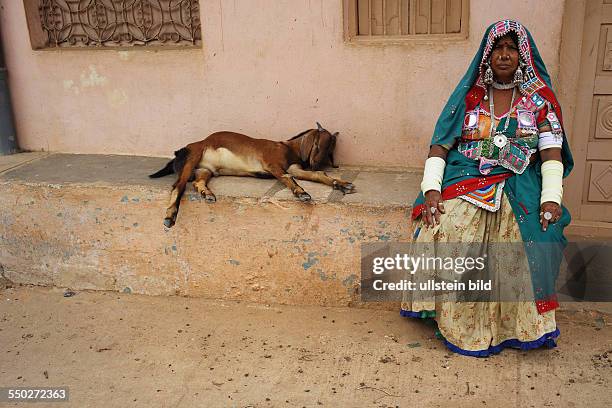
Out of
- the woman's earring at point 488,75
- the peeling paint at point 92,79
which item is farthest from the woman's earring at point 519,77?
the peeling paint at point 92,79

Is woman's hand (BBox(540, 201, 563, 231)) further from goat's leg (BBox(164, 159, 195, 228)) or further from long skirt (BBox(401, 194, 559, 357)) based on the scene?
goat's leg (BBox(164, 159, 195, 228))

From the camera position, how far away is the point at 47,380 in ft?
11.5

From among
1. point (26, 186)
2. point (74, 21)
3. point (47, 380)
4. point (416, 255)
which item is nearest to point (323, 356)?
point (416, 255)

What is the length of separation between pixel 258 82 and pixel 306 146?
0.68 metres

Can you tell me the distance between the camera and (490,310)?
3.44 m

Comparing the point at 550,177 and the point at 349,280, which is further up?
the point at 550,177

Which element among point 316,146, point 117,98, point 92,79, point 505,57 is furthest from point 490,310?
point 92,79

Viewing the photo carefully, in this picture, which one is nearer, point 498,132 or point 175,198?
point 498,132

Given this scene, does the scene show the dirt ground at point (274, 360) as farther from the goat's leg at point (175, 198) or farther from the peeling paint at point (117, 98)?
the peeling paint at point (117, 98)

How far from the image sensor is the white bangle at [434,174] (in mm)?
3498

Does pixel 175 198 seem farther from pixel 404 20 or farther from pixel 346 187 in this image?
pixel 404 20

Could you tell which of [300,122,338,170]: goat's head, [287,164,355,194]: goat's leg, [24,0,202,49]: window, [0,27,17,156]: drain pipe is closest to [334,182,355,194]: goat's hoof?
[287,164,355,194]: goat's leg

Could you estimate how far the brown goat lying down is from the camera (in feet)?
14.7

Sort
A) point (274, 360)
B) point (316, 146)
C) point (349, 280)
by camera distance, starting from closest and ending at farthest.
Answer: point (274, 360), point (349, 280), point (316, 146)
